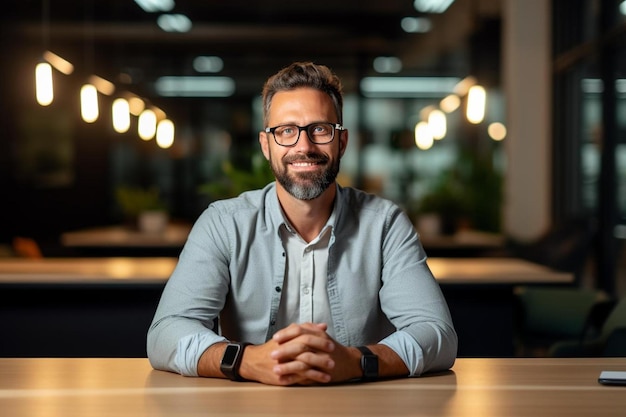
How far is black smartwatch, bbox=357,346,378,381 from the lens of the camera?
6.34 ft

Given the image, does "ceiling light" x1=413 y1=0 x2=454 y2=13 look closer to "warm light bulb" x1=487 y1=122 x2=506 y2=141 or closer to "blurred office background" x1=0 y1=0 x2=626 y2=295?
"blurred office background" x1=0 y1=0 x2=626 y2=295

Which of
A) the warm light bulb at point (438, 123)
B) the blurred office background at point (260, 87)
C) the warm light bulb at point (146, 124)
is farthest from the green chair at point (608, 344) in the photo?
the warm light bulb at point (438, 123)

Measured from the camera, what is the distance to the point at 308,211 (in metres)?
2.46

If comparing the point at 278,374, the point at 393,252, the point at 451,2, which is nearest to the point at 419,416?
the point at 278,374

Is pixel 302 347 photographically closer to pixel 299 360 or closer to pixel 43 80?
pixel 299 360

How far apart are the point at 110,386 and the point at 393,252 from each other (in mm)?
875

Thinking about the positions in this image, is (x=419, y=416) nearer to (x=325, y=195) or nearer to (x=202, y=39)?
(x=325, y=195)

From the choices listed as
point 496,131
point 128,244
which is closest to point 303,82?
point 128,244

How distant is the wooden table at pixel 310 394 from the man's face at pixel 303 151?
0.59 m

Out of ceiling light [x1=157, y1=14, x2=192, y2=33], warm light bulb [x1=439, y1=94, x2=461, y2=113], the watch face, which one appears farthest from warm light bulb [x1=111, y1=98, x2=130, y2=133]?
the watch face

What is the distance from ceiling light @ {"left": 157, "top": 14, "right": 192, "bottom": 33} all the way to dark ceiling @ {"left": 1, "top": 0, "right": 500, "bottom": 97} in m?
0.07

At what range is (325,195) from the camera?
2.44 m

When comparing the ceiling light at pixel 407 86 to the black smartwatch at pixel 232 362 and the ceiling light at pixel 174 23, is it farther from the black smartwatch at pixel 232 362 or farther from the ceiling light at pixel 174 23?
the black smartwatch at pixel 232 362

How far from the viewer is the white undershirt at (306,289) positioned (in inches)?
94.8
